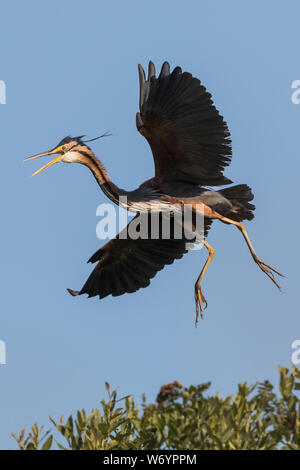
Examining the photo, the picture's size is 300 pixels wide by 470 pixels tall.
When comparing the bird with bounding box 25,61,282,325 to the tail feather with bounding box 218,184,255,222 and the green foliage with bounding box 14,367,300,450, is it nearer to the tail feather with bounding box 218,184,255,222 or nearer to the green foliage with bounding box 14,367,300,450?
the tail feather with bounding box 218,184,255,222

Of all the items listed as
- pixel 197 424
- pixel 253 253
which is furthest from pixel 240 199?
pixel 197 424

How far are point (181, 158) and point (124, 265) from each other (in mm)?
2443

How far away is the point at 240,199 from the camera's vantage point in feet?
42.1

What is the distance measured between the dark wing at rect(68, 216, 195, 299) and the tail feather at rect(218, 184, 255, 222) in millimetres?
1700

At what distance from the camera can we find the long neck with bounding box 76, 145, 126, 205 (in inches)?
485

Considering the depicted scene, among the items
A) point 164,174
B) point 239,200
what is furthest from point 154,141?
point 239,200

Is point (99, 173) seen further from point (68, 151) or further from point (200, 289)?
point (200, 289)

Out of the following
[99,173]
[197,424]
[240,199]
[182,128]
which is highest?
[182,128]

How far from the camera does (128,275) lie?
14203 mm

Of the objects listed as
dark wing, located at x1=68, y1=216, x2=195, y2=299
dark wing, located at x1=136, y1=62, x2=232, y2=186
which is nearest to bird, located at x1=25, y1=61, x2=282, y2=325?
dark wing, located at x1=136, y1=62, x2=232, y2=186
